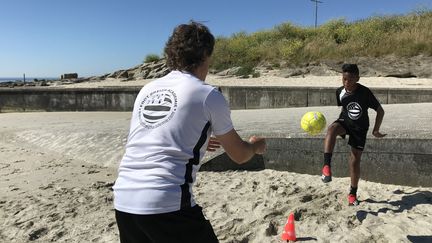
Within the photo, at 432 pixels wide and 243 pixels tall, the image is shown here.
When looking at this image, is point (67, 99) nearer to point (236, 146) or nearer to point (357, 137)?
point (357, 137)

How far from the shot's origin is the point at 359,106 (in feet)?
17.2

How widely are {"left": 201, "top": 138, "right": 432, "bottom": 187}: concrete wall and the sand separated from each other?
128 millimetres

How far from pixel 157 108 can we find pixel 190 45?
1.17ft

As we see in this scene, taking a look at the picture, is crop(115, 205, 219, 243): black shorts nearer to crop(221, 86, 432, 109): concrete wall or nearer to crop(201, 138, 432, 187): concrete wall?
crop(201, 138, 432, 187): concrete wall

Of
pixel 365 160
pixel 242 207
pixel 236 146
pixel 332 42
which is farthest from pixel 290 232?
pixel 332 42

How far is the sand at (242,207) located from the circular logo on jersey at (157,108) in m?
2.70

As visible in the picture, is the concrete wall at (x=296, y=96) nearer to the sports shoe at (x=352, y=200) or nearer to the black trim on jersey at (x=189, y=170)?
the sports shoe at (x=352, y=200)

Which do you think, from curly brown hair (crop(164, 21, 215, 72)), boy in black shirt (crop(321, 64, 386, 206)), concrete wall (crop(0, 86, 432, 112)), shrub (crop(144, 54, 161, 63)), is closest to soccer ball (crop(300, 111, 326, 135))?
boy in black shirt (crop(321, 64, 386, 206))

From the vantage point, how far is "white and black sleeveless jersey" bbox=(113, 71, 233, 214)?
215cm

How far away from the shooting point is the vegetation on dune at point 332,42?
77.1 ft

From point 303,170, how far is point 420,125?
212 centimetres

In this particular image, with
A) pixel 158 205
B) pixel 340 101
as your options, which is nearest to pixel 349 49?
pixel 340 101

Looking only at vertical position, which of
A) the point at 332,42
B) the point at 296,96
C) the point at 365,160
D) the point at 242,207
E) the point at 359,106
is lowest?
the point at 242,207

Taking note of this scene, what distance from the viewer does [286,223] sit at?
4902 mm
